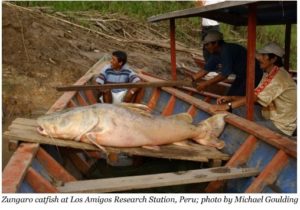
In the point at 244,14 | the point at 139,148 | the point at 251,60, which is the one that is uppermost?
the point at 244,14

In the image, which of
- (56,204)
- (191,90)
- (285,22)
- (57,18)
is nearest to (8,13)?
(57,18)

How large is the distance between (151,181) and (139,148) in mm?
710

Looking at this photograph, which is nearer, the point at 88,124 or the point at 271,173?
the point at 271,173

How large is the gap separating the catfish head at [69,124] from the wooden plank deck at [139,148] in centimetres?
6

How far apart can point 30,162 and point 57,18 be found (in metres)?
9.74

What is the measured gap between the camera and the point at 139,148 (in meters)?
4.50

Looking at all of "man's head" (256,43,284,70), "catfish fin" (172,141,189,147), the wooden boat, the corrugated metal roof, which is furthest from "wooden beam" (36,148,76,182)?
the corrugated metal roof

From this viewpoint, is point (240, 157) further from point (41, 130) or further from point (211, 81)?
point (211, 81)

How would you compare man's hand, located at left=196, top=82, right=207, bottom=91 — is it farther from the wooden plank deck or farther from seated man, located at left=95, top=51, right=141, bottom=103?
the wooden plank deck

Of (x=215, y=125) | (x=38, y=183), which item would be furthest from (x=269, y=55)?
(x=38, y=183)

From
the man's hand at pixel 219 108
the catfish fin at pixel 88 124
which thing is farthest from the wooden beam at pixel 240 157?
the catfish fin at pixel 88 124

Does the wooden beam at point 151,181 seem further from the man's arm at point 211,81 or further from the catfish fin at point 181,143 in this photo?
the man's arm at point 211,81

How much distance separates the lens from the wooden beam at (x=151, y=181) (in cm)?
369

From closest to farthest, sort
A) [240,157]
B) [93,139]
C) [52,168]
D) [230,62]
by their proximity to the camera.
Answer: [52,168], [93,139], [240,157], [230,62]
